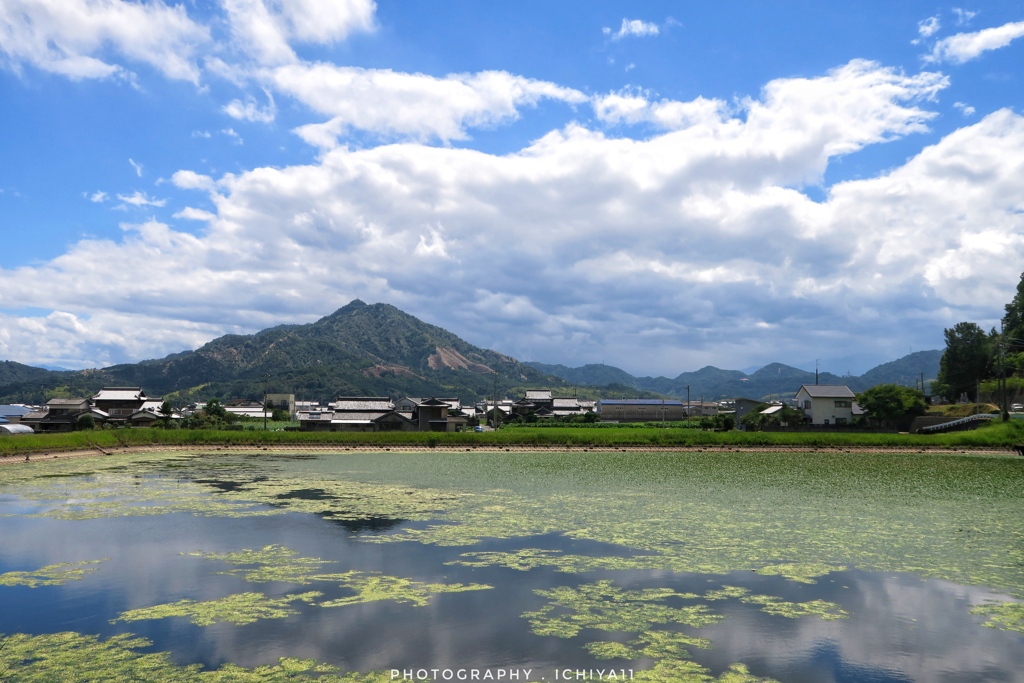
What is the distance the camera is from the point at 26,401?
14762 cm

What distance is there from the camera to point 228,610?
9.41 meters

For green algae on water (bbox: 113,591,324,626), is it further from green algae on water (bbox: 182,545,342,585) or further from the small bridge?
the small bridge

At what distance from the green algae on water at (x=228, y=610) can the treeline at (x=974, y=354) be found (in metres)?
75.0

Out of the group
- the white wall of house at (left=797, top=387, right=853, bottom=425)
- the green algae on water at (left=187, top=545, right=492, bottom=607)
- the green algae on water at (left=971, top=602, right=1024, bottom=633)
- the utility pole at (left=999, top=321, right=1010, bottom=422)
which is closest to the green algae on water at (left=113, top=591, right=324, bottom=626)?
the green algae on water at (left=187, top=545, right=492, bottom=607)

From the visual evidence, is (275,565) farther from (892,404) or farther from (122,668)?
(892,404)

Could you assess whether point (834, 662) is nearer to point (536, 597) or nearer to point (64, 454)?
point (536, 597)

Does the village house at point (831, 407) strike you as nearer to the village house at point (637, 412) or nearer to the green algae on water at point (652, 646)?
the village house at point (637, 412)

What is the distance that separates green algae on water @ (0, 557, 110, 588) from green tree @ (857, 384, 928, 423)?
6320 centimetres

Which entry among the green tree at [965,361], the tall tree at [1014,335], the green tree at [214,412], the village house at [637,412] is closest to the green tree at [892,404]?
the tall tree at [1014,335]

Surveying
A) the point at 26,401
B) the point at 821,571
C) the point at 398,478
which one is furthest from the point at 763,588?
the point at 26,401

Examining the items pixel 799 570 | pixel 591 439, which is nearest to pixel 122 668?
pixel 799 570

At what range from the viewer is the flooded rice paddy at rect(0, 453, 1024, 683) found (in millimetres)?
7703

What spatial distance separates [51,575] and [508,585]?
26.5ft

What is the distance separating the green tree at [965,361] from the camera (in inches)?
2758
